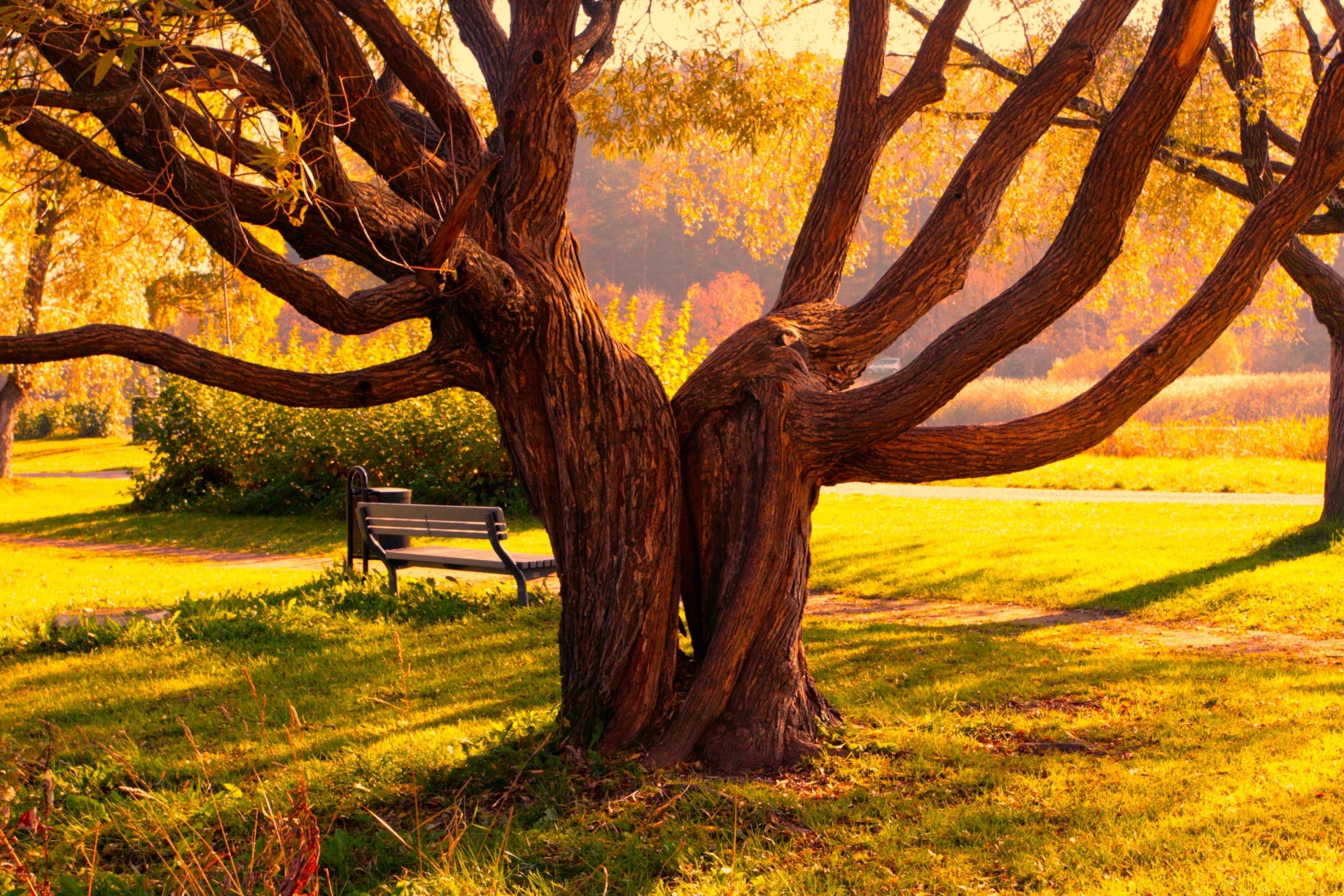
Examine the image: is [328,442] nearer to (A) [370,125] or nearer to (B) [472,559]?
(B) [472,559]

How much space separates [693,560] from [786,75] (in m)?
5.74

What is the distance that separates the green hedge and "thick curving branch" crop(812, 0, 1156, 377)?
1149 cm

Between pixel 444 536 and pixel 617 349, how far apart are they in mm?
4741

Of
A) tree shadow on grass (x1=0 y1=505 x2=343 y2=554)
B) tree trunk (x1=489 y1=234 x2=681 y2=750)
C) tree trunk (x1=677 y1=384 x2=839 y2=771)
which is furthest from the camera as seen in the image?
tree shadow on grass (x1=0 y1=505 x2=343 y2=554)

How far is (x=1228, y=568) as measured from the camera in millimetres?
10734

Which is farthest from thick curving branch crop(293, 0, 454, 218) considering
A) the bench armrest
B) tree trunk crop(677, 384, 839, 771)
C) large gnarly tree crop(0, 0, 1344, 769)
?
the bench armrest

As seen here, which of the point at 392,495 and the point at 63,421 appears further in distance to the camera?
the point at 63,421

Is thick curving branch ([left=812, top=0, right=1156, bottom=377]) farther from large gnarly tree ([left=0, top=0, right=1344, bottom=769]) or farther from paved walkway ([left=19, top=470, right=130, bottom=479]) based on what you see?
paved walkway ([left=19, top=470, right=130, bottom=479])

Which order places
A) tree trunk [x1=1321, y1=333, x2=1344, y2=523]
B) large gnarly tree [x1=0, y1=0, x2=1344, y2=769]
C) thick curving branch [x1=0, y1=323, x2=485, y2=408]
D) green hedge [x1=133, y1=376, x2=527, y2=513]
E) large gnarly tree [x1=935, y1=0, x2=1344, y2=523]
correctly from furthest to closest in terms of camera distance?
1. green hedge [x1=133, y1=376, x2=527, y2=513]
2. tree trunk [x1=1321, y1=333, x2=1344, y2=523]
3. large gnarly tree [x1=935, y1=0, x2=1344, y2=523]
4. large gnarly tree [x1=0, y1=0, x2=1344, y2=769]
5. thick curving branch [x1=0, y1=323, x2=485, y2=408]

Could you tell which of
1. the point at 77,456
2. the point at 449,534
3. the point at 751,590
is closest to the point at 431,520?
the point at 449,534

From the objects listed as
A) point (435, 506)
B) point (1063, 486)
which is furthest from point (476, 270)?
point (1063, 486)

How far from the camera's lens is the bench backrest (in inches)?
364

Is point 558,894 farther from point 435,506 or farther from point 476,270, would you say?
point 435,506

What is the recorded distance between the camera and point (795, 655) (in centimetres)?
526
